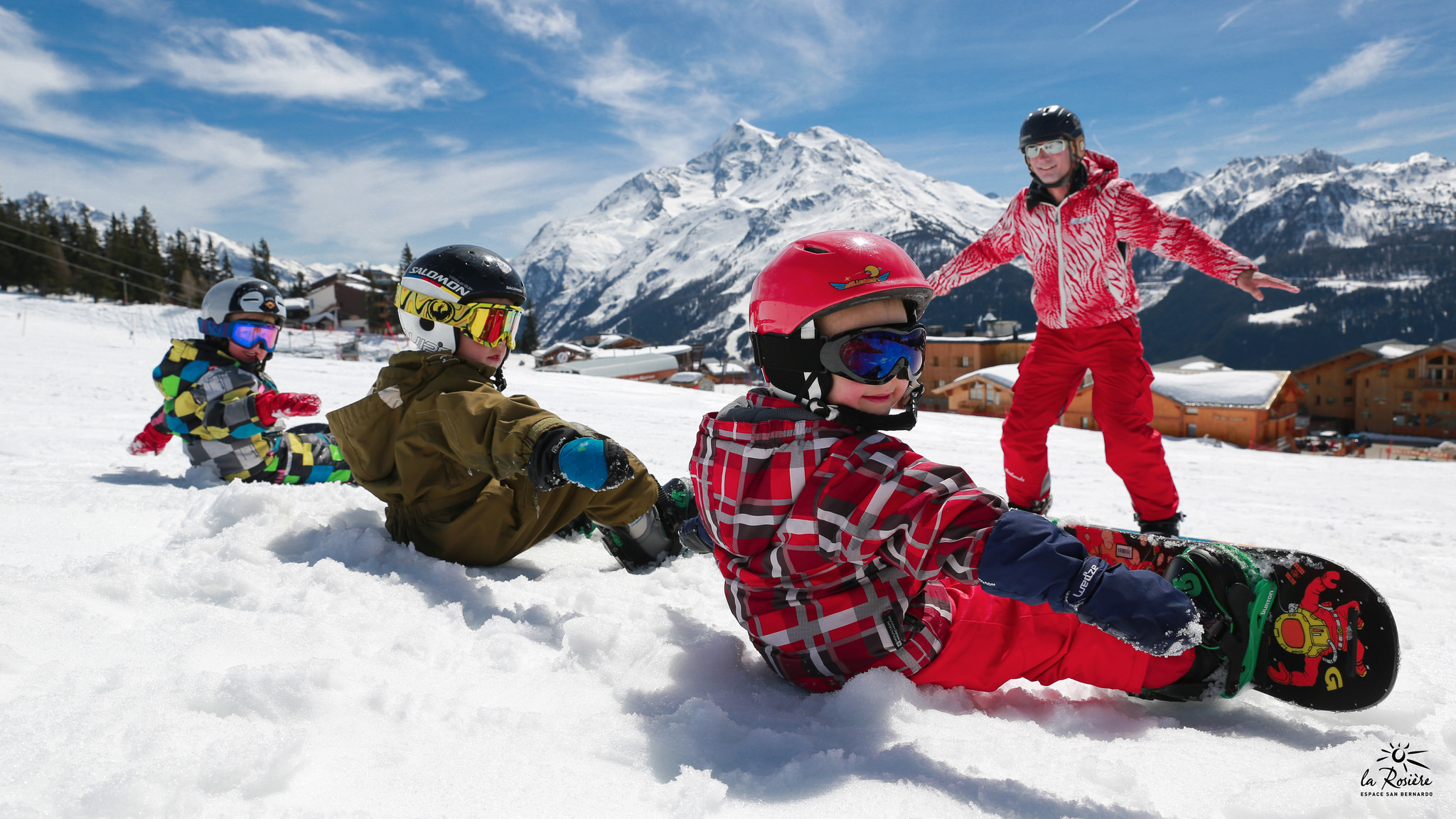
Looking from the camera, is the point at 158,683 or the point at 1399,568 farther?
the point at 1399,568

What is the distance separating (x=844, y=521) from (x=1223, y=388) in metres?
24.8

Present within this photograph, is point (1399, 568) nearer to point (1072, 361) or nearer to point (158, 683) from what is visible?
point (1072, 361)

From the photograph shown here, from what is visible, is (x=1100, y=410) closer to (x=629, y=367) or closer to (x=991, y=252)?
(x=991, y=252)

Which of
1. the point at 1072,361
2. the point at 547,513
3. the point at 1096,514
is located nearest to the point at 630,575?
the point at 547,513

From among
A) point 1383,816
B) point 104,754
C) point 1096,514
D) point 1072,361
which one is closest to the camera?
point 104,754

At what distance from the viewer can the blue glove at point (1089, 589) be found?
153 centimetres

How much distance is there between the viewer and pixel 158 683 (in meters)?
1.53

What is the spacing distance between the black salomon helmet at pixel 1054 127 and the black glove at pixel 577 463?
3.42m

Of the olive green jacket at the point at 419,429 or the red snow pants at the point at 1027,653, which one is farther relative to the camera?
the olive green jacket at the point at 419,429

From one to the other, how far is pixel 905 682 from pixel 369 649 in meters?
1.54

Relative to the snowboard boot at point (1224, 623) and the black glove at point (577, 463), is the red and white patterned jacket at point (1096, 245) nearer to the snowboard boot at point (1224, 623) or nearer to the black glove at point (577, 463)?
the snowboard boot at point (1224, 623)

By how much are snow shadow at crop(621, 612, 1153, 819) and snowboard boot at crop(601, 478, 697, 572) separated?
113cm

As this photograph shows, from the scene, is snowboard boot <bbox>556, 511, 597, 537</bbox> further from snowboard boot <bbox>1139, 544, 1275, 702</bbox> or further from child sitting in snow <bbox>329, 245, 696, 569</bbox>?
snowboard boot <bbox>1139, 544, 1275, 702</bbox>

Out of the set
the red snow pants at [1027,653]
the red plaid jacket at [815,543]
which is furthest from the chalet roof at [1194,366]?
the red plaid jacket at [815,543]
